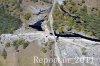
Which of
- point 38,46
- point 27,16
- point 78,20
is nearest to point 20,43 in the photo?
point 38,46

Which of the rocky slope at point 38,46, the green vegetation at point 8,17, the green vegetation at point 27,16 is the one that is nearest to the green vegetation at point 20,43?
the rocky slope at point 38,46

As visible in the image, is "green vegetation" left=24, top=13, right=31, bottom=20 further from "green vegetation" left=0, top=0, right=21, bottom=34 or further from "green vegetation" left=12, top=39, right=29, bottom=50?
"green vegetation" left=12, top=39, right=29, bottom=50

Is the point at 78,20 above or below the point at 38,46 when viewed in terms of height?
above

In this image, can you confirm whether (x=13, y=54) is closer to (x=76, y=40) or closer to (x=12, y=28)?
(x=12, y=28)

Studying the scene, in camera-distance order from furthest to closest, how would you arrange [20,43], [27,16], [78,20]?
[27,16]
[20,43]
[78,20]

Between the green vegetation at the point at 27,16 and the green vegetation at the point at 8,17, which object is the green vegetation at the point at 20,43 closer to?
the green vegetation at the point at 8,17

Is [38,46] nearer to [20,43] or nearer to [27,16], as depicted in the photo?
[20,43]
